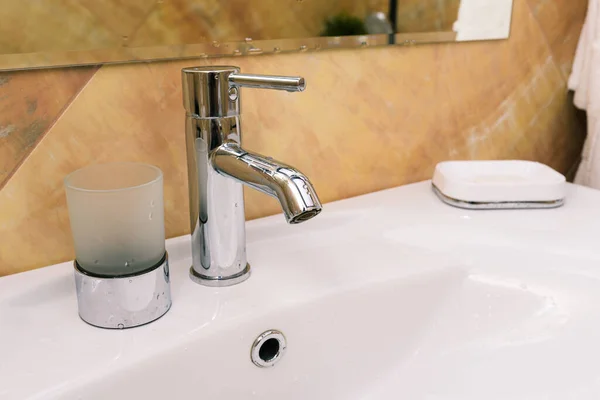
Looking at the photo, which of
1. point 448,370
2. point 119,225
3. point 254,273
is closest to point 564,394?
point 448,370

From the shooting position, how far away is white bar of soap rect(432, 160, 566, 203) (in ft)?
2.21

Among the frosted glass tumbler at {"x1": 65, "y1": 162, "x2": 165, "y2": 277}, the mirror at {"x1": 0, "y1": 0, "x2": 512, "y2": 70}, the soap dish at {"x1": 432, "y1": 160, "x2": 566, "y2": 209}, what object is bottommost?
the soap dish at {"x1": 432, "y1": 160, "x2": 566, "y2": 209}

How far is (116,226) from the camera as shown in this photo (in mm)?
431

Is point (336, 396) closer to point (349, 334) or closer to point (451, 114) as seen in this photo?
point (349, 334)

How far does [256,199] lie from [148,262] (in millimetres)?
200

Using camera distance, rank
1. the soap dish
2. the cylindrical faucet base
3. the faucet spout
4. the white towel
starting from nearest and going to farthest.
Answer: the faucet spout → the cylindrical faucet base → the soap dish → the white towel

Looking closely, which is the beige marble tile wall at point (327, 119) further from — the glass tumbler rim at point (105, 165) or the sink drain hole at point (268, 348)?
the sink drain hole at point (268, 348)

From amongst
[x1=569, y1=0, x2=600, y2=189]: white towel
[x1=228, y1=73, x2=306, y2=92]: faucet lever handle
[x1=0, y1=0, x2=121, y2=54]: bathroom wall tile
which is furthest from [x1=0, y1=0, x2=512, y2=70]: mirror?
[x1=569, y1=0, x2=600, y2=189]: white towel

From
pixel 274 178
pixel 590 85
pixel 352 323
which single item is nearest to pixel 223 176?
pixel 274 178

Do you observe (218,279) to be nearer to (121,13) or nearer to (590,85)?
(121,13)

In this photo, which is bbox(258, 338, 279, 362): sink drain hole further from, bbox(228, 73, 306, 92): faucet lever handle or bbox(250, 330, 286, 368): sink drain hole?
bbox(228, 73, 306, 92): faucet lever handle

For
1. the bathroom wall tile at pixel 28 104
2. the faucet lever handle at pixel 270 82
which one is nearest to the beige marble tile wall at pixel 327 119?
the bathroom wall tile at pixel 28 104

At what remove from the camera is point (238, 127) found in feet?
1.55

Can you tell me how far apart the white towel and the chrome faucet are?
566mm
